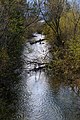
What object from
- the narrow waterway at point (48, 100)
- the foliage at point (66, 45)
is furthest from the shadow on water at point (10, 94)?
the foliage at point (66, 45)

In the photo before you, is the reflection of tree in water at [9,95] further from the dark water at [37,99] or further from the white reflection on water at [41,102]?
the white reflection on water at [41,102]

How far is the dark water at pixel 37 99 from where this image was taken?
58.2ft

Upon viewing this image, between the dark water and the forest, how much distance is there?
21 centimetres

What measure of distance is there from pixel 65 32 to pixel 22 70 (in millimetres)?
9943

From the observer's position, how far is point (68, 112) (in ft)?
59.1

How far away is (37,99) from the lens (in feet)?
67.8

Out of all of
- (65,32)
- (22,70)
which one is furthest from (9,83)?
(65,32)

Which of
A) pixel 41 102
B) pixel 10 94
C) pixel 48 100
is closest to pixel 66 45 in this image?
pixel 10 94

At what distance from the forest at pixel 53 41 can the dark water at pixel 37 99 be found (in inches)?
8.1

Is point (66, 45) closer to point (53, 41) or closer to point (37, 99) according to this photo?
point (53, 41)

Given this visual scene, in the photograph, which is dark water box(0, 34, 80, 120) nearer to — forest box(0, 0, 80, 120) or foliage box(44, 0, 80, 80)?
forest box(0, 0, 80, 120)

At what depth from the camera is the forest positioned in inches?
892

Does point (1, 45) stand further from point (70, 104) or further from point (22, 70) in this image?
point (70, 104)

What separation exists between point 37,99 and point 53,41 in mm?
17466
